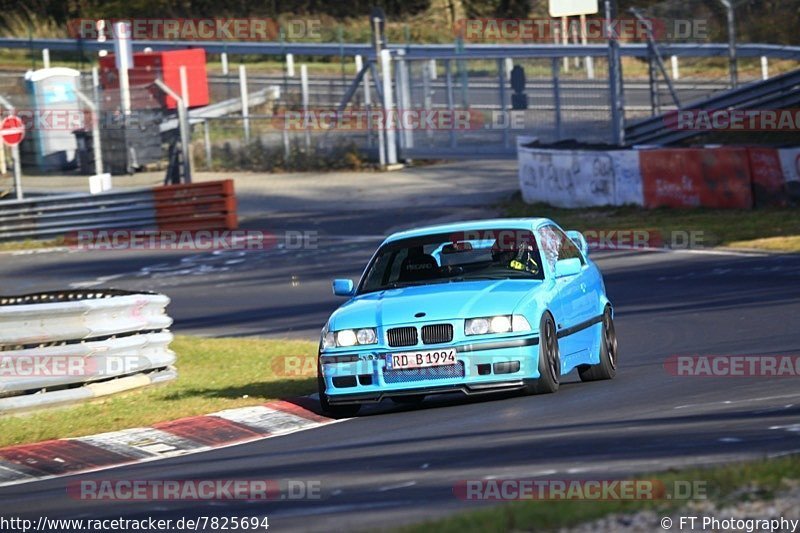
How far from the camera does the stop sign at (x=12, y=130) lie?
93.6ft

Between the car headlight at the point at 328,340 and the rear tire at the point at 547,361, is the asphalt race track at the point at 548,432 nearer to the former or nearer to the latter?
the rear tire at the point at 547,361

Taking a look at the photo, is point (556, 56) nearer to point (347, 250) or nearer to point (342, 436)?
point (347, 250)

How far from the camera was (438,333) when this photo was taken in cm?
1045

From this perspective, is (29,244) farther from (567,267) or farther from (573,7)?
(567,267)

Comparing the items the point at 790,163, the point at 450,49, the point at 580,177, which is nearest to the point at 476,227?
the point at 790,163

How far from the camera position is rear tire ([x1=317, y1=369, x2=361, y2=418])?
10.8 metres

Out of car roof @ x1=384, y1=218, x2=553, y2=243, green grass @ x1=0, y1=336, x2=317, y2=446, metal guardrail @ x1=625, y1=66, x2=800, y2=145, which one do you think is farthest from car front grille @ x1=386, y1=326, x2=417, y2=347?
metal guardrail @ x1=625, y1=66, x2=800, y2=145

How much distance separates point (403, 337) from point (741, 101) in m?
18.9

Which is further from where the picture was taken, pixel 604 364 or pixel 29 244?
pixel 29 244

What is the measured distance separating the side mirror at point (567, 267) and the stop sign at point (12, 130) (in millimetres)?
19308

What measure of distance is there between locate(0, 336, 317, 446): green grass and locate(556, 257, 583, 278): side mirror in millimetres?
2498

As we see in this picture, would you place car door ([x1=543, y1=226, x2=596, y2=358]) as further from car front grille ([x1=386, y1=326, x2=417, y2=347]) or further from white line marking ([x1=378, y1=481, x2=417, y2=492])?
white line marking ([x1=378, y1=481, x2=417, y2=492])

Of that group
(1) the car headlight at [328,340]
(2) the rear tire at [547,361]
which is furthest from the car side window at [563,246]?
(1) the car headlight at [328,340]

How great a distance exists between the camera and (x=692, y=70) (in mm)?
29172
